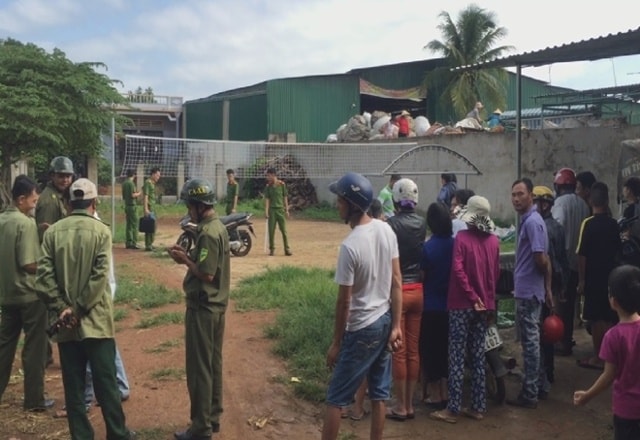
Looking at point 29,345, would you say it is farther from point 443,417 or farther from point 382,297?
point 443,417

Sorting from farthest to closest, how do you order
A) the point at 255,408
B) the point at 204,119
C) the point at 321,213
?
1. the point at 204,119
2. the point at 321,213
3. the point at 255,408

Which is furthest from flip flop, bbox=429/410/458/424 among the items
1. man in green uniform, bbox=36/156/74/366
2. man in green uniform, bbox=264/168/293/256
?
man in green uniform, bbox=264/168/293/256

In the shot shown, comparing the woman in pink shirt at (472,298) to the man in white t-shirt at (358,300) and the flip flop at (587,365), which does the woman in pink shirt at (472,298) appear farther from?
the flip flop at (587,365)

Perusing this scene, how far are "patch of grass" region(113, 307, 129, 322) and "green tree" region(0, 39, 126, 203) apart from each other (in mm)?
11609

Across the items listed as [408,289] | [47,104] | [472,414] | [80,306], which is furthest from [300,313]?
[47,104]

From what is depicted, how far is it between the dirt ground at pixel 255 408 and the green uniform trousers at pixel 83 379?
57cm

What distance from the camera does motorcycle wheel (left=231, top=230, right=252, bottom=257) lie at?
14.2 m

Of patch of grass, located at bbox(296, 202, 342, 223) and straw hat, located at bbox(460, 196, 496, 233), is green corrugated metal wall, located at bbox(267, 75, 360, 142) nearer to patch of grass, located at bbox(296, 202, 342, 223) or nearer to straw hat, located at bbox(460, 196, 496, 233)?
patch of grass, located at bbox(296, 202, 342, 223)

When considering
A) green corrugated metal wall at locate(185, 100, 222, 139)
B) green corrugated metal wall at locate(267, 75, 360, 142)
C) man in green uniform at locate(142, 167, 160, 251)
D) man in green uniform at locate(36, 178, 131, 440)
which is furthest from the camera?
green corrugated metal wall at locate(185, 100, 222, 139)

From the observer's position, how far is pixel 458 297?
5.45 meters

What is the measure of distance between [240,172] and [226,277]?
22.0m

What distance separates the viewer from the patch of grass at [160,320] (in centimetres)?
830

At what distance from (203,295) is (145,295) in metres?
5.27

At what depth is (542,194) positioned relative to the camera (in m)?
6.38
